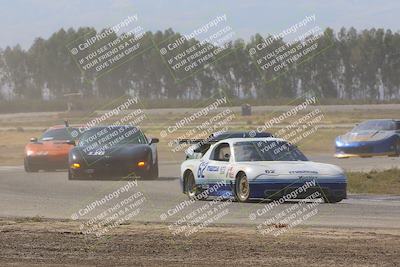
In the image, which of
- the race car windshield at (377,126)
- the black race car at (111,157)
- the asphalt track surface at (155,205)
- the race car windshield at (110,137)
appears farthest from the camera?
the race car windshield at (377,126)

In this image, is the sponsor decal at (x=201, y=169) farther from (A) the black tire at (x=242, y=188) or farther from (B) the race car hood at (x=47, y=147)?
(B) the race car hood at (x=47, y=147)

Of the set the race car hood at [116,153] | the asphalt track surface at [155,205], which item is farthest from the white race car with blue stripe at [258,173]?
the race car hood at [116,153]

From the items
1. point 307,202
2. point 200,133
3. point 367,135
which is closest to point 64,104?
point 200,133

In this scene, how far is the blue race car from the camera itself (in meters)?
31.3

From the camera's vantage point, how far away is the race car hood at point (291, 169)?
53.3 feet

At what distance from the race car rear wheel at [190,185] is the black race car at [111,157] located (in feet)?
16.1

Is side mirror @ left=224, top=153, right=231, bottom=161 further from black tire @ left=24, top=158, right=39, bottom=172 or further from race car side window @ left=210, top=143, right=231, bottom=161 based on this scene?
black tire @ left=24, top=158, right=39, bottom=172

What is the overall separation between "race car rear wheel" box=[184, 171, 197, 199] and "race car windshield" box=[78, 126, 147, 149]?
17.4 ft

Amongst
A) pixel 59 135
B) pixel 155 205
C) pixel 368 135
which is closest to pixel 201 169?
pixel 155 205

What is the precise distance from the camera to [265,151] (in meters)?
17.2

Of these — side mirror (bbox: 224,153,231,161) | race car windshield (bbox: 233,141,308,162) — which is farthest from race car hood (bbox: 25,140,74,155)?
race car windshield (bbox: 233,141,308,162)

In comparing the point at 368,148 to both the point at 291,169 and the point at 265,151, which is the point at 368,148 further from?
the point at 291,169

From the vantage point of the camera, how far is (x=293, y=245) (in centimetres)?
1039

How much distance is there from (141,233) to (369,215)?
4.10 metres
